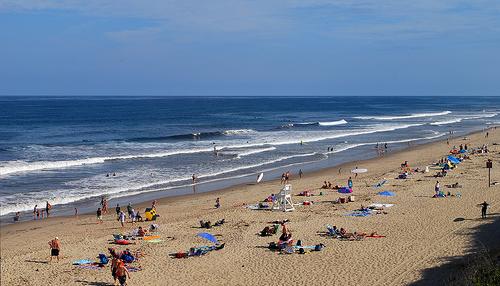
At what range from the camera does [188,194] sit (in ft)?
100

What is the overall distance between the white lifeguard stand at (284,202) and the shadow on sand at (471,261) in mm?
7844

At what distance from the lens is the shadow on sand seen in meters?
13.1

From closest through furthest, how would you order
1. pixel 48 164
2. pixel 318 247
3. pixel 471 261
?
pixel 471 261 → pixel 318 247 → pixel 48 164

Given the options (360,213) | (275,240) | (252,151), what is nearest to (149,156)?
(252,151)

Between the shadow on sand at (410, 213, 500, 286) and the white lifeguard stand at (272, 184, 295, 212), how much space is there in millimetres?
7844

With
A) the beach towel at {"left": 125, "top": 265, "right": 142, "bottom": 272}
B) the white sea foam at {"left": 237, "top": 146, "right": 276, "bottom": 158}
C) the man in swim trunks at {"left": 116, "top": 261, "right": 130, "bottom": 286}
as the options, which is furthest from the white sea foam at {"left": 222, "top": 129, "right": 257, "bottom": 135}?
the man in swim trunks at {"left": 116, "top": 261, "right": 130, "bottom": 286}

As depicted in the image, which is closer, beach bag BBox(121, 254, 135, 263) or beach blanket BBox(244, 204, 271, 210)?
beach bag BBox(121, 254, 135, 263)

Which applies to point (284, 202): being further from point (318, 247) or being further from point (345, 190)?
point (318, 247)

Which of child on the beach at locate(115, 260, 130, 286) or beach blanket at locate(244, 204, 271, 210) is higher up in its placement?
child on the beach at locate(115, 260, 130, 286)

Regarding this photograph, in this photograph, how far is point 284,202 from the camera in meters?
25.3

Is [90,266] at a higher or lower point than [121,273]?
lower

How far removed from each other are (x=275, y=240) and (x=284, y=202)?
5180 millimetres

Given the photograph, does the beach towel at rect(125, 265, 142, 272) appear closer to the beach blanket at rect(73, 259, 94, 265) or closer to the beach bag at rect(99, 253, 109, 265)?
the beach bag at rect(99, 253, 109, 265)

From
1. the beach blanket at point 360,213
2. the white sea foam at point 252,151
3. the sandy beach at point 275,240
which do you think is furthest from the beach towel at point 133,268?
the white sea foam at point 252,151
